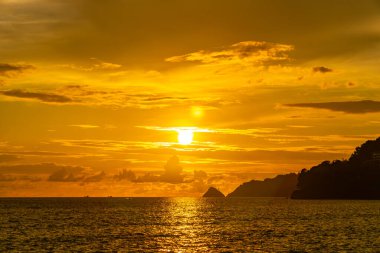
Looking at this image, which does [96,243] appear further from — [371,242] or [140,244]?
[371,242]

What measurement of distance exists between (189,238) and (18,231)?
41482mm

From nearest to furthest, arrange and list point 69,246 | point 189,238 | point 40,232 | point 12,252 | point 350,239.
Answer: point 12,252, point 69,246, point 350,239, point 189,238, point 40,232

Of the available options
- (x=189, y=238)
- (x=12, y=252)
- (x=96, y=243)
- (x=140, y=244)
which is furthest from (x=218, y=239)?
(x=12, y=252)

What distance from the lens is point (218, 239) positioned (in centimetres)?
10869

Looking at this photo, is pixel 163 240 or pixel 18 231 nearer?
pixel 163 240

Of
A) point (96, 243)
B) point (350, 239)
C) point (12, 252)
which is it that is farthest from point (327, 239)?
point (12, 252)

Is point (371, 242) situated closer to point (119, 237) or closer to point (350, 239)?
point (350, 239)

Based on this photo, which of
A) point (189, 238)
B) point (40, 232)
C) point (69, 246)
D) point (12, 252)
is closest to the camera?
point (12, 252)

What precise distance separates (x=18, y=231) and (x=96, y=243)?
33353 mm

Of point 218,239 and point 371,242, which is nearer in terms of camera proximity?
point 371,242

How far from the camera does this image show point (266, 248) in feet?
297

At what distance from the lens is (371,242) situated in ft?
323

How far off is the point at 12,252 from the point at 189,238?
39.0m

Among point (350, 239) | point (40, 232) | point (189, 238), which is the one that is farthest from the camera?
point (40, 232)
